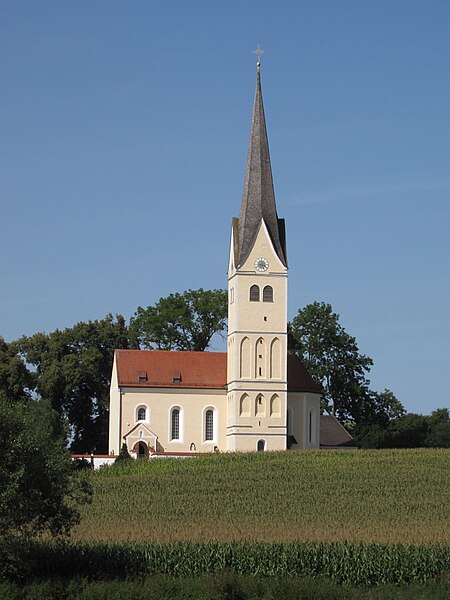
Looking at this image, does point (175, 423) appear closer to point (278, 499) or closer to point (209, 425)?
point (209, 425)

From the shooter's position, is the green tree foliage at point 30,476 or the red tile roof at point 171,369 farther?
the red tile roof at point 171,369

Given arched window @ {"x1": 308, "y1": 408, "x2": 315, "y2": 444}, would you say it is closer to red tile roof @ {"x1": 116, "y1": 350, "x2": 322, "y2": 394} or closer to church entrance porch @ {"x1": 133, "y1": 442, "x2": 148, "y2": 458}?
red tile roof @ {"x1": 116, "y1": 350, "x2": 322, "y2": 394}

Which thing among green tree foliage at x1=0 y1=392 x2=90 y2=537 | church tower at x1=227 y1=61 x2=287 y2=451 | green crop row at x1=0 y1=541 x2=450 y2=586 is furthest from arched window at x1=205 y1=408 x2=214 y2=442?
green tree foliage at x1=0 y1=392 x2=90 y2=537

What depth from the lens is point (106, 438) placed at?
314ft

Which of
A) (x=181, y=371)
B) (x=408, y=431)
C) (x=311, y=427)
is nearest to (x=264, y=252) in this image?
(x=181, y=371)

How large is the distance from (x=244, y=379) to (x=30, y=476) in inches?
1816

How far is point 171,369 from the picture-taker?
86.6 metres

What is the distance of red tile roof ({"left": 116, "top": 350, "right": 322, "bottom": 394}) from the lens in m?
85.3

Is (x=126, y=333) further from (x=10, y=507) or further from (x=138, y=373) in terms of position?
(x=10, y=507)

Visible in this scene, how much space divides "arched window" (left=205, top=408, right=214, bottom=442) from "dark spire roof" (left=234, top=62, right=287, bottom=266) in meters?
11.2

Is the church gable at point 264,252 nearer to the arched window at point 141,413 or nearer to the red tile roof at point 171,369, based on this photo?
the red tile roof at point 171,369

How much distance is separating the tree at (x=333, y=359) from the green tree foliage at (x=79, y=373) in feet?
51.8

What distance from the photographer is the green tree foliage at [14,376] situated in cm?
8975

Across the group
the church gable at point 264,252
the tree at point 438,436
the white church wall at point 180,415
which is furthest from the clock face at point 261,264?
the tree at point 438,436
